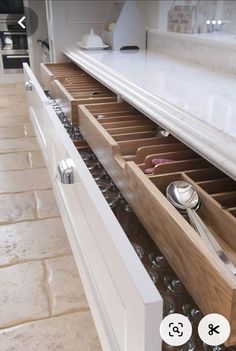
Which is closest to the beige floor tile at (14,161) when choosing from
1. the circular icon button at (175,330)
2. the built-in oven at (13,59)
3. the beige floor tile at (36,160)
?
the beige floor tile at (36,160)

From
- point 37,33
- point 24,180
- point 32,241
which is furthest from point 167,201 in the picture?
point 37,33

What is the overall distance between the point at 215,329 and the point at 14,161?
6.85 feet

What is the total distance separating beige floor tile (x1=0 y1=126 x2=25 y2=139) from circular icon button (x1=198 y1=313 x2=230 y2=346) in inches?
100

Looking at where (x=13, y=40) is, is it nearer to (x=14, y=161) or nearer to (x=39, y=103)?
(x=14, y=161)

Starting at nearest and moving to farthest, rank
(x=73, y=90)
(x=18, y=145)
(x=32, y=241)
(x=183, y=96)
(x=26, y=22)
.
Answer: (x=183, y=96) < (x=32, y=241) < (x=73, y=90) < (x=18, y=145) < (x=26, y=22)

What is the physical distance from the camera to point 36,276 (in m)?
1.37

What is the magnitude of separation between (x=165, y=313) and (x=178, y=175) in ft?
1.03

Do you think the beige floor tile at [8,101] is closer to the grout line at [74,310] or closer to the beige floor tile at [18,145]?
the beige floor tile at [18,145]

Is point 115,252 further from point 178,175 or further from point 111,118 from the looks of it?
point 111,118

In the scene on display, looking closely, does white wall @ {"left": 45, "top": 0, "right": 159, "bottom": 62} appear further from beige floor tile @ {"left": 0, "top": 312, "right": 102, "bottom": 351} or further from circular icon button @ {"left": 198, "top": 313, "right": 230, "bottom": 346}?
circular icon button @ {"left": 198, "top": 313, "right": 230, "bottom": 346}

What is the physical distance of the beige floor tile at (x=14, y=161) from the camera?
234 cm

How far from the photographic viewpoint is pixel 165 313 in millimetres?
667

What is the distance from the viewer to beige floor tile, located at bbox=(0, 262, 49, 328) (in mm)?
1201

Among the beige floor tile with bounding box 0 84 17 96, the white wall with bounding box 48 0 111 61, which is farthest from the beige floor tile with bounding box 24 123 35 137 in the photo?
the beige floor tile with bounding box 0 84 17 96
